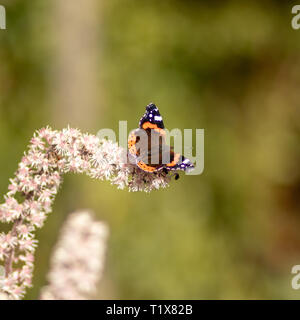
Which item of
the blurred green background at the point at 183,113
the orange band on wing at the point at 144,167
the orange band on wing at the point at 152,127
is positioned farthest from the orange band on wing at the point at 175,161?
the blurred green background at the point at 183,113

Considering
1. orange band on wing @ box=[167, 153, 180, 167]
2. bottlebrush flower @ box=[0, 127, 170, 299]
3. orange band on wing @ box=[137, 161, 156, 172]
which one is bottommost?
bottlebrush flower @ box=[0, 127, 170, 299]

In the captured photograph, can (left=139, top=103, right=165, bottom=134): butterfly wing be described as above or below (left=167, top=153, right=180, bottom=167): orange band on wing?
above

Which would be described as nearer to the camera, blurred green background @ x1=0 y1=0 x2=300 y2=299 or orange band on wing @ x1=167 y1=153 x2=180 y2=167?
orange band on wing @ x1=167 y1=153 x2=180 y2=167

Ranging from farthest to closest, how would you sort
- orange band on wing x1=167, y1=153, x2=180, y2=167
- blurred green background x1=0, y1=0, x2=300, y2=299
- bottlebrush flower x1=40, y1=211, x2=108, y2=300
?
blurred green background x1=0, y1=0, x2=300, y2=299 < orange band on wing x1=167, y1=153, x2=180, y2=167 < bottlebrush flower x1=40, y1=211, x2=108, y2=300

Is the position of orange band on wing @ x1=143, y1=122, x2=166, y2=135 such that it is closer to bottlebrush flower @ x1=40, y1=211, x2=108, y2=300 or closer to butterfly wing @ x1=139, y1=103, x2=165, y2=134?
butterfly wing @ x1=139, y1=103, x2=165, y2=134

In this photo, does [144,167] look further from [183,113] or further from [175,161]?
[183,113]

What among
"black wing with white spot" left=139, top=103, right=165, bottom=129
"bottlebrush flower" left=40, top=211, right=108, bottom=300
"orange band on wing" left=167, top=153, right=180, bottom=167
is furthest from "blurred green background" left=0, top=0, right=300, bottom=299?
"bottlebrush flower" left=40, top=211, right=108, bottom=300

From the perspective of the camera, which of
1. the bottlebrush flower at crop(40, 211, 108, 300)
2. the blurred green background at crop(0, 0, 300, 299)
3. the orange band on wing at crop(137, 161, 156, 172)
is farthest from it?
the blurred green background at crop(0, 0, 300, 299)
